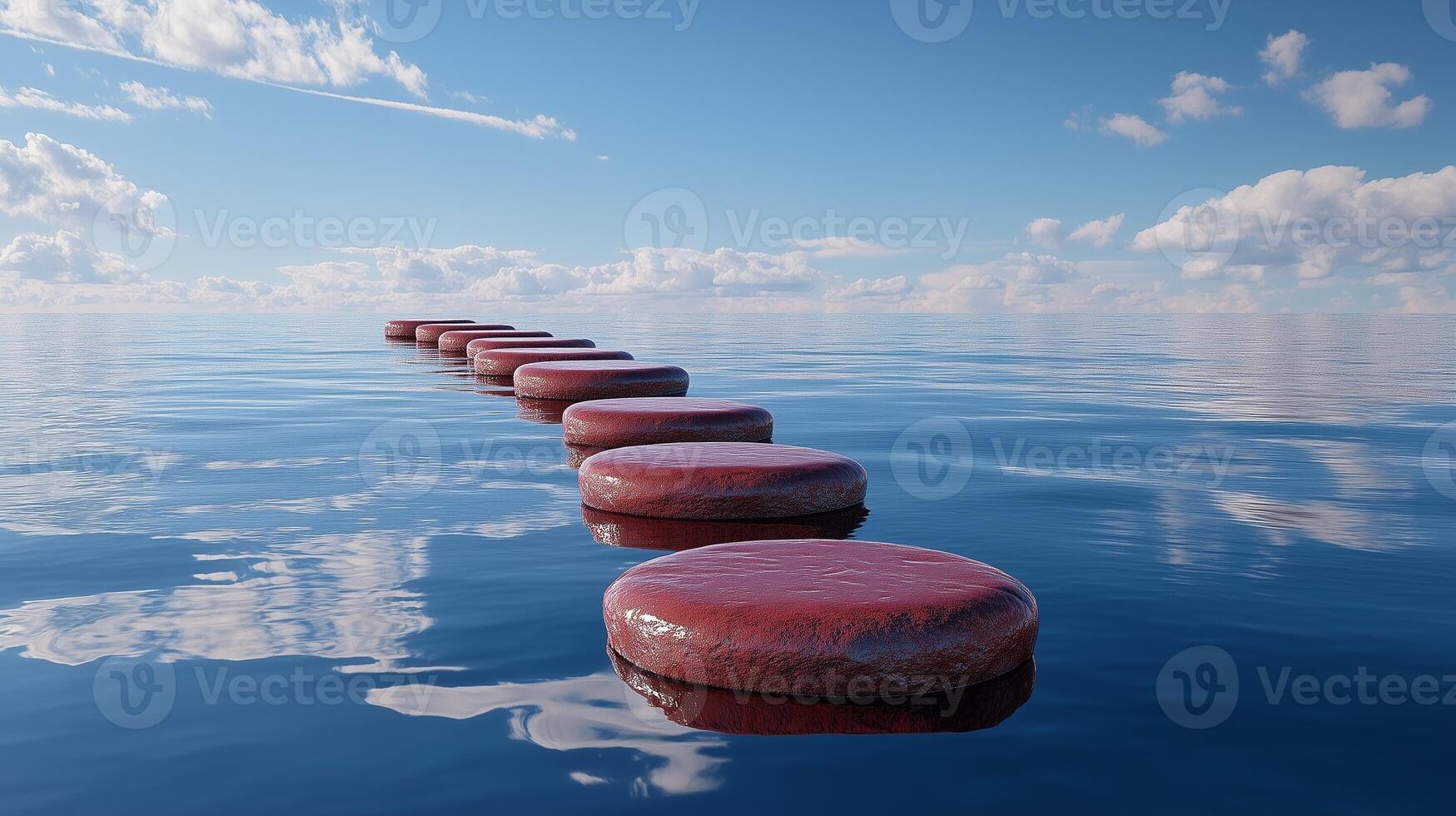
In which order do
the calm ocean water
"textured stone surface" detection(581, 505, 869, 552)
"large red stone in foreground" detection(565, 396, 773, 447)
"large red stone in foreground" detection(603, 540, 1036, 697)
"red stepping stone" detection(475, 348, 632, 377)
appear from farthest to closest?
"red stepping stone" detection(475, 348, 632, 377)
"large red stone in foreground" detection(565, 396, 773, 447)
"textured stone surface" detection(581, 505, 869, 552)
"large red stone in foreground" detection(603, 540, 1036, 697)
the calm ocean water

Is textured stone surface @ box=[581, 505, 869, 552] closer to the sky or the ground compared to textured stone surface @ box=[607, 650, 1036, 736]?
closer to the ground

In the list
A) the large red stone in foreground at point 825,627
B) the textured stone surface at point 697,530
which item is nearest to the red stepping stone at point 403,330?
the textured stone surface at point 697,530

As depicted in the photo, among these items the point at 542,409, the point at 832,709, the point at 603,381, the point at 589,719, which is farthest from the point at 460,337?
the point at 832,709

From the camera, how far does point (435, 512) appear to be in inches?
250

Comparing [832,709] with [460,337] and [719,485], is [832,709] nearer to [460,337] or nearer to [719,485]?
[719,485]

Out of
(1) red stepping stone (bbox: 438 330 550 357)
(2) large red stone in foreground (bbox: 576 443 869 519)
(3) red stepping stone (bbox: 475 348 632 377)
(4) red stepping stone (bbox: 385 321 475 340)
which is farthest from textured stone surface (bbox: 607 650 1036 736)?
(4) red stepping stone (bbox: 385 321 475 340)

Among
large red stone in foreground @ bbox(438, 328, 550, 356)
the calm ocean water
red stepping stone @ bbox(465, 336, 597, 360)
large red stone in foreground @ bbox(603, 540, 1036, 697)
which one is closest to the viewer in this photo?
the calm ocean water

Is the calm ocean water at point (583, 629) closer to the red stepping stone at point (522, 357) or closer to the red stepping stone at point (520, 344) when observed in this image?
the red stepping stone at point (522, 357)

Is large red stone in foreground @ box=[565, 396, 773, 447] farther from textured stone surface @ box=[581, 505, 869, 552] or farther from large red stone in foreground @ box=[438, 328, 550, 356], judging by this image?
large red stone in foreground @ box=[438, 328, 550, 356]

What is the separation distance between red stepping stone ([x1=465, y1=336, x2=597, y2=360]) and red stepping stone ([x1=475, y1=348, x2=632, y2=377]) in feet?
5.38

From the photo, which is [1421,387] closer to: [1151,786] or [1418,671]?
[1418,671]

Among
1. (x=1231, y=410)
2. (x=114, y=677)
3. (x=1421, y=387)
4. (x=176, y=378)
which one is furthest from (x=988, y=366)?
(x=114, y=677)

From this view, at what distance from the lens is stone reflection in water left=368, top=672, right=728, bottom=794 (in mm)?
2953

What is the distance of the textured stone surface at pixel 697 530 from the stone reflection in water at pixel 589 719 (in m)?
2.00
